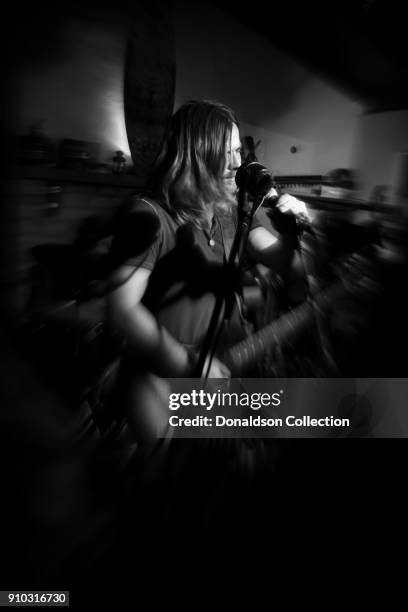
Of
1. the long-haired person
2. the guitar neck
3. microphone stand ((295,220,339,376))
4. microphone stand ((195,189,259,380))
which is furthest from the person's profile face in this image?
the guitar neck

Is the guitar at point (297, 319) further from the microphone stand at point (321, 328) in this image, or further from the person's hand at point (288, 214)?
the person's hand at point (288, 214)

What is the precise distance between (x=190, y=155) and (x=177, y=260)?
26cm

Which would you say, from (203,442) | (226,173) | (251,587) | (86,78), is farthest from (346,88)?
(251,587)

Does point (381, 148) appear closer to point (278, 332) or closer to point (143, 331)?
point (278, 332)

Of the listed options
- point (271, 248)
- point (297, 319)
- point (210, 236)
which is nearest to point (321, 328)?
point (297, 319)

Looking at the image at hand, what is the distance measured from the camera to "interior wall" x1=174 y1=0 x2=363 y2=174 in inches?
31.4

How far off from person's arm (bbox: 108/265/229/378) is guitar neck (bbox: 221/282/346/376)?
65 mm

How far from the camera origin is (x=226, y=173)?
828 millimetres

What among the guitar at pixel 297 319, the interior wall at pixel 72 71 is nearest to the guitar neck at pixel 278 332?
the guitar at pixel 297 319

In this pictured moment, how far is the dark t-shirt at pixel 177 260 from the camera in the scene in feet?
2.58

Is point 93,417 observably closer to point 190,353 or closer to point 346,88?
point 190,353

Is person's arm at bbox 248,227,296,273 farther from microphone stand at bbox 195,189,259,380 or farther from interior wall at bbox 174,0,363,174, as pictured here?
interior wall at bbox 174,0,363,174

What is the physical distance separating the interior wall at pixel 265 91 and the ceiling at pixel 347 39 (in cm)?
3

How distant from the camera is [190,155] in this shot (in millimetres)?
811
